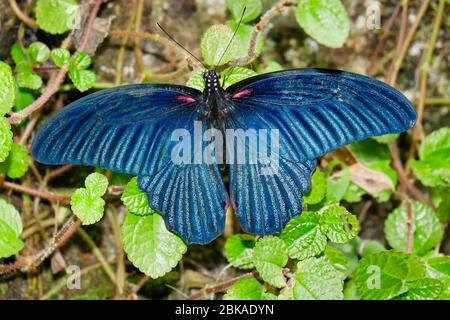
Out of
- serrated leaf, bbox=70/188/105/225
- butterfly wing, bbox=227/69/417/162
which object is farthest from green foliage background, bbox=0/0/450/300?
butterfly wing, bbox=227/69/417/162

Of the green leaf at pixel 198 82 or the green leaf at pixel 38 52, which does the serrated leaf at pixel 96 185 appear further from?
the green leaf at pixel 38 52

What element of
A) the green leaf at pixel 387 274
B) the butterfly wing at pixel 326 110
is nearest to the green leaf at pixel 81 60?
the butterfly wing at pixel 326 110

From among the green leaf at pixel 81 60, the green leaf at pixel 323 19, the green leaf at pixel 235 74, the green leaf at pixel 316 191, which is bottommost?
the green leaf at pixel 316 191

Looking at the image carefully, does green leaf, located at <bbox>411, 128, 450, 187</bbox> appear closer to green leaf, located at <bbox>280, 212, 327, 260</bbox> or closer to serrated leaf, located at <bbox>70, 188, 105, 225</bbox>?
Result: green leaf, located at <bbox>280, 212, 327, 260</bbox>

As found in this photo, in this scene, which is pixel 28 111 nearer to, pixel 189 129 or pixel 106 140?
pixel 106 140

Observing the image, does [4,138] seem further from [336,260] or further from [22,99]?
[336,260]

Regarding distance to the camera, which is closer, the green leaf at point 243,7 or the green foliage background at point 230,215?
the green foliage background at point 230,215
